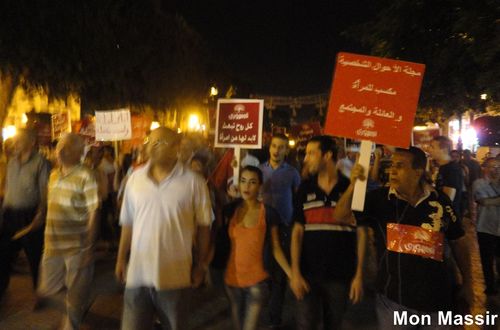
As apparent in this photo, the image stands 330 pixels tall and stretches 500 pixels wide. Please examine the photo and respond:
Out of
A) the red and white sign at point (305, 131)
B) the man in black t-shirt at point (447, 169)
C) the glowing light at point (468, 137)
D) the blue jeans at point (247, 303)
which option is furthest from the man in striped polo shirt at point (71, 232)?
the glowing light at point (468, 137)

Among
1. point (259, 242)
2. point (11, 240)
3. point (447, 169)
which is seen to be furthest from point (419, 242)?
point (11, 240)

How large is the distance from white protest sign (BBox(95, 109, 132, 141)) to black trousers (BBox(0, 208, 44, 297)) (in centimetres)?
438

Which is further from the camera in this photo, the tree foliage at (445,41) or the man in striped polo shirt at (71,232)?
the tree foliage at (445,41)

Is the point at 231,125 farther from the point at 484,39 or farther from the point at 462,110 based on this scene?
the point at 462,110

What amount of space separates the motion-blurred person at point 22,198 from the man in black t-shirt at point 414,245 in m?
3.98

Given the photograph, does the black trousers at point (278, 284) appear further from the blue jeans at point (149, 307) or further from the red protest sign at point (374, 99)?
the blue jeans at point (149, 307)

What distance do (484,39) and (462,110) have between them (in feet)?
8.77

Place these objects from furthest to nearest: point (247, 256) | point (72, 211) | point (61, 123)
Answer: point (61, 123) → point (72, 211) → point (247, 256)

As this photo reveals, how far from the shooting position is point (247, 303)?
430 cm

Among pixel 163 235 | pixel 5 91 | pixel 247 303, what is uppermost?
pixel 5 91

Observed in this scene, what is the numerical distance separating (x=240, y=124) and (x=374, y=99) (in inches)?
108

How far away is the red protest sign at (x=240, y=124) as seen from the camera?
21.5 feet

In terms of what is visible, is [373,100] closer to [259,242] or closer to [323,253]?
[323,253]

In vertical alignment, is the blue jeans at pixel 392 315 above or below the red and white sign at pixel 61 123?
below
